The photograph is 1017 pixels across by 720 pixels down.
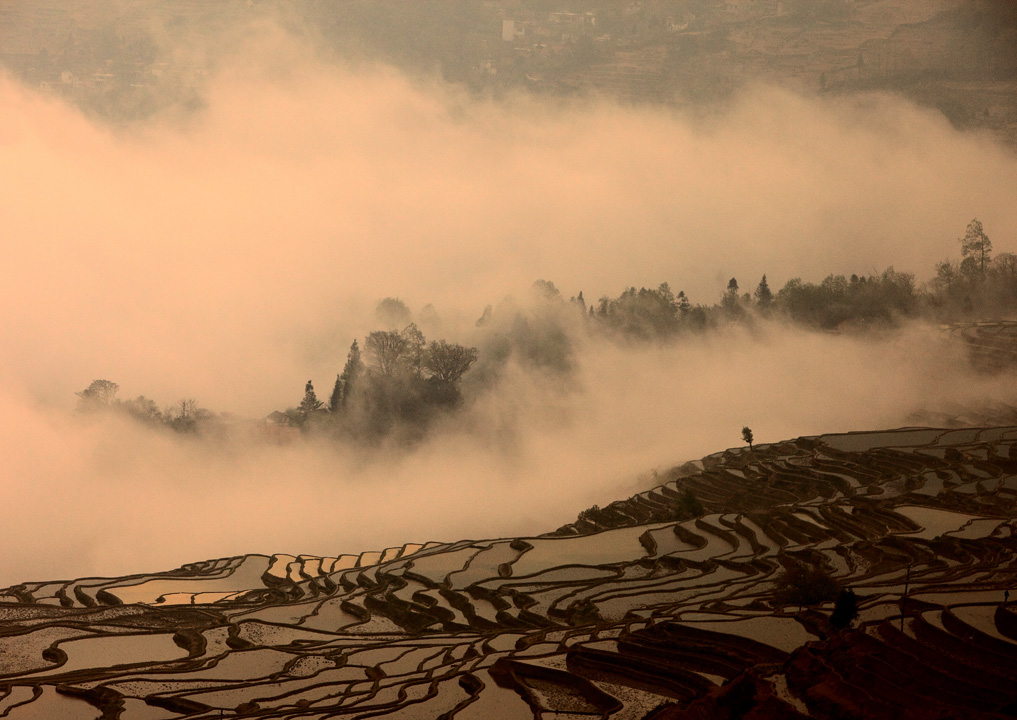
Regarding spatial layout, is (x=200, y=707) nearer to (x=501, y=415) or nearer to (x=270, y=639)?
(x=270, y=639)

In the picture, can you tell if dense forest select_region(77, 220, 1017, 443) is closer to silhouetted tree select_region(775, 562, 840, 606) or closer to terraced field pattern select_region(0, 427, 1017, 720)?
terraced field pattern select_region(0, 427, 1017, 720)

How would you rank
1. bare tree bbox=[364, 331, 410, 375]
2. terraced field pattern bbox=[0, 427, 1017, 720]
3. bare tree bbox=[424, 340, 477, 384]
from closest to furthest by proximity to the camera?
1. terraced field pattern bbox=[0, 427, 1017, 720]
2. bare tree bbox=[424, 340, 477, 384]
3. bare tree bbox=[364, 331, 410, 375]

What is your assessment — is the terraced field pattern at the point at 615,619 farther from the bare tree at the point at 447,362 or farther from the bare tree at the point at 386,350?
the bare tree at the point at 386,350

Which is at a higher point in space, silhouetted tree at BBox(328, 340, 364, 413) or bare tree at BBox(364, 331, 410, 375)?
bare tree at BBox(364, 331, 410, 375)

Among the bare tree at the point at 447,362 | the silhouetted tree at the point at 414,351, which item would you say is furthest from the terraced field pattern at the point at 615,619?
the silhouetted tree at the point at 414,351

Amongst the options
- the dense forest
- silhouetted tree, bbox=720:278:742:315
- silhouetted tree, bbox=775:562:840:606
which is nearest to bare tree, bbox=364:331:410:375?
the dense forest
